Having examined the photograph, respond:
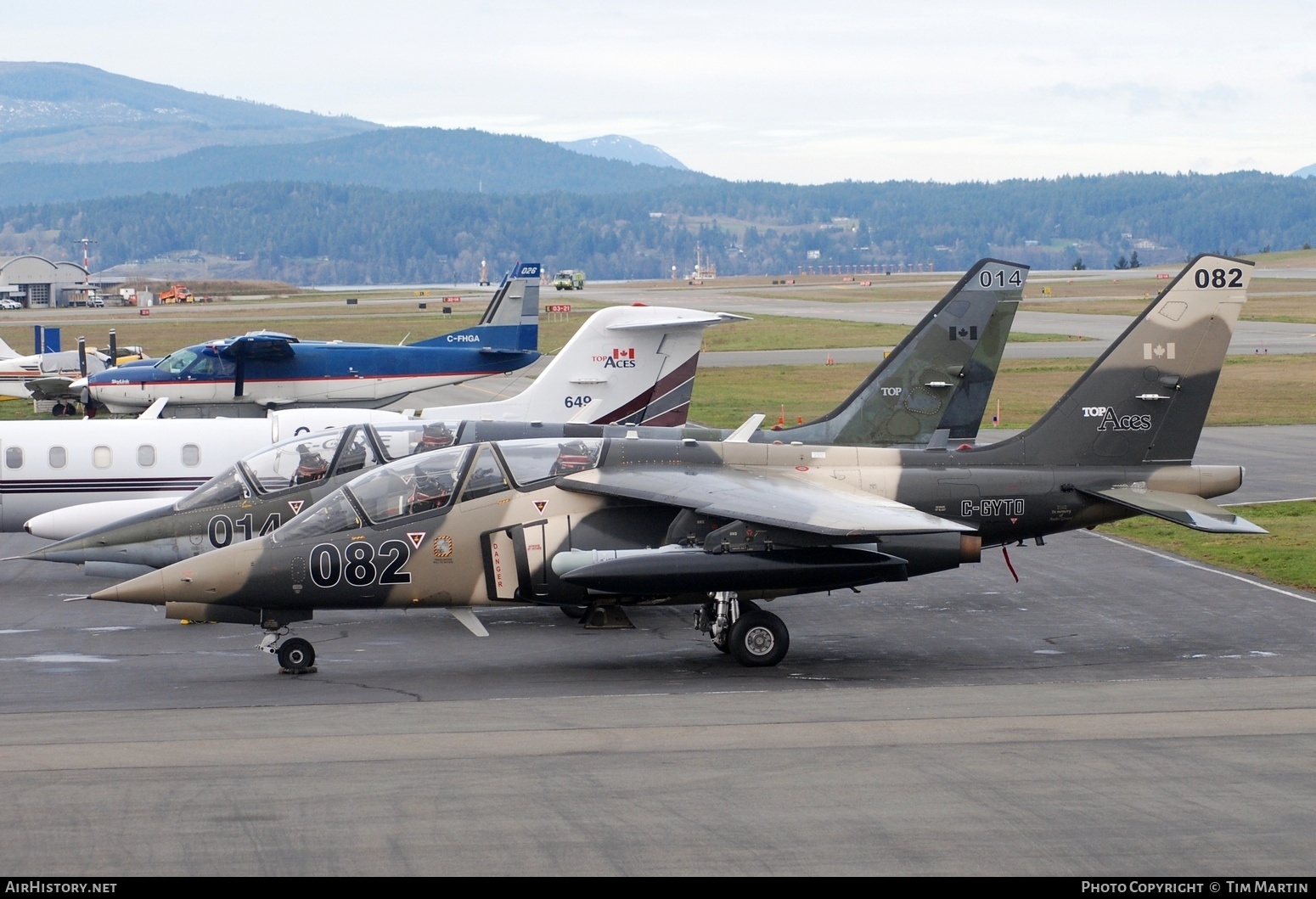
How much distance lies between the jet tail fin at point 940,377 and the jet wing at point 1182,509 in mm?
3667

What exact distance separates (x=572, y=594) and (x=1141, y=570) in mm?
10045

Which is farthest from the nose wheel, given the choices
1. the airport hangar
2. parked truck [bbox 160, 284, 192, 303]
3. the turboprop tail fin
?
parked truck [bbox 160, 284, 192, 303]

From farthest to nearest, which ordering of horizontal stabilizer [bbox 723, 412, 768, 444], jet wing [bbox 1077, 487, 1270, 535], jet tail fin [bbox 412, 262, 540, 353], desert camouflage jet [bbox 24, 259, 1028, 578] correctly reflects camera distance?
jet tail fin [bbox 412, 262, 540, 353] < horizontal stabilizer [bbox 723, 412, 768, 444] < desert camouflage jet [bbox 24, 259, 1028, 578] < jet wing [bbox 1077, 487, 1270, 535]

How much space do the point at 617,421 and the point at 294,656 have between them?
1215 cm

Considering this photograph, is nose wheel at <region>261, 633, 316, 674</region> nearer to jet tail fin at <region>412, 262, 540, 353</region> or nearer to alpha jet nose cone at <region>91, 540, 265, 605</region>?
alpha jet nose cone at <region>91, 540, 265, 605</region>

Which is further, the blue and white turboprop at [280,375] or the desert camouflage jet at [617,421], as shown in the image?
the blue and white turboprop at [280,375]

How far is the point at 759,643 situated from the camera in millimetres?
15555

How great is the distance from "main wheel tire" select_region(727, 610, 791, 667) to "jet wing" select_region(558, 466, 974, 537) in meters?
1.44

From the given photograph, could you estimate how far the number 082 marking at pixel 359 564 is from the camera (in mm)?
14953

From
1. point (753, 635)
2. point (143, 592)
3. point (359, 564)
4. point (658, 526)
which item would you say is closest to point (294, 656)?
point (359, 564)

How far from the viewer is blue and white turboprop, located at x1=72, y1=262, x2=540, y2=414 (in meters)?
39.3

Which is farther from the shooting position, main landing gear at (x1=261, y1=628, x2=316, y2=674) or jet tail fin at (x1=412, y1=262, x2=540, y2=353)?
jet tail fin at (x1=412, y1=262, x2=540, y2=353)

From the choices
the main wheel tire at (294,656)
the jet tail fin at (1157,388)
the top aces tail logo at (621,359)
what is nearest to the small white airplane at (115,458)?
the top aces tail logo at (621,359)

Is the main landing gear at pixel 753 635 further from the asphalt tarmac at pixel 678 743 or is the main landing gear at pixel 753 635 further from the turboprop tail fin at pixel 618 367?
the turboprop tail fin at pixel 618 367
